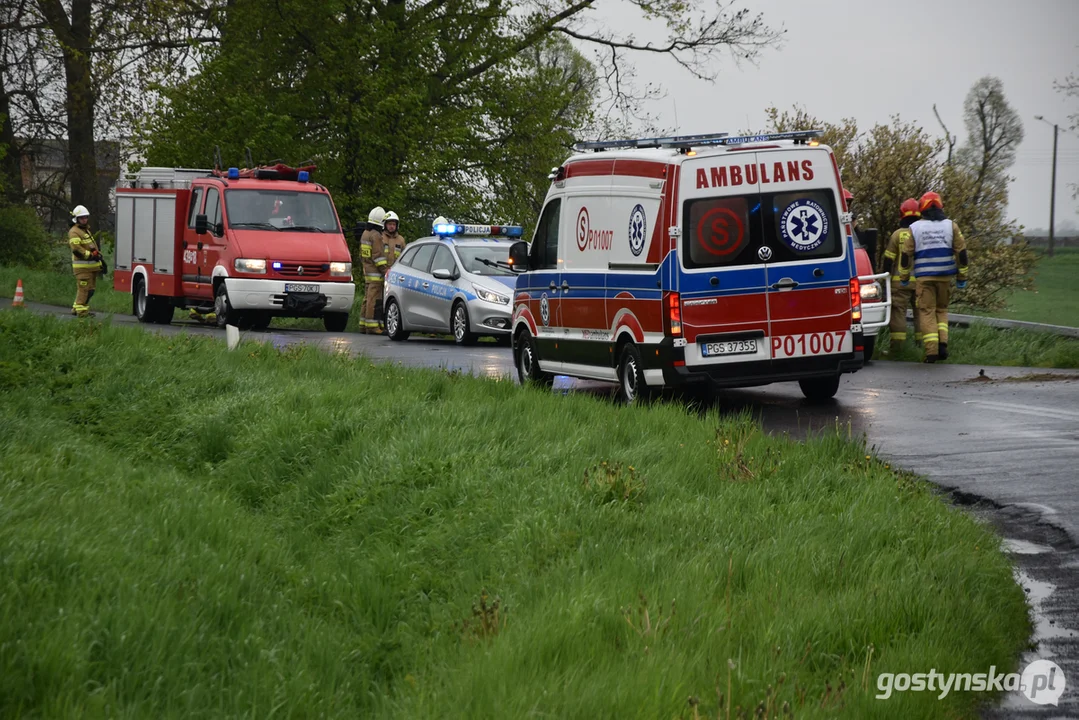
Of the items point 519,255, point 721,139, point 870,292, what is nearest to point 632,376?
point 721,139

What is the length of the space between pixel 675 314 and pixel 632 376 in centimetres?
94

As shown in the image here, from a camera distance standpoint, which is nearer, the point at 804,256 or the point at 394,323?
the point at 804,256

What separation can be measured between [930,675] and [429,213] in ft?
104

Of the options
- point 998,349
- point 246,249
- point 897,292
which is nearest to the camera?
point 998,349

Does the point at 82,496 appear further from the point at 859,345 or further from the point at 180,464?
the point at 859,345

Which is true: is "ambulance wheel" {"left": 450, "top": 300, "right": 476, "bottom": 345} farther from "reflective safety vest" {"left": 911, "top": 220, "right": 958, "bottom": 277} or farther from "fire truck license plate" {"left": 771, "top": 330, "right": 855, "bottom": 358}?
"fire truck license plate" {"left": 771, "top": 330, "right": 855, "bottom": 358}

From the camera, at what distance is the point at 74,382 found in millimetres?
12492

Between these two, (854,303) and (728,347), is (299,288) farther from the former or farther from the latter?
(854,303)

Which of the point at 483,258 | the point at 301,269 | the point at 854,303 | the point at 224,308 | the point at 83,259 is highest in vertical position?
the point at 483,258

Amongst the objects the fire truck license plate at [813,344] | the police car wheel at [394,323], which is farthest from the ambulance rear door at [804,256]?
the police car wheel at [394,323]

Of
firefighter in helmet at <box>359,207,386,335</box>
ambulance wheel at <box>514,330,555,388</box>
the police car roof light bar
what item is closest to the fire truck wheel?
firefighter in helmet at <box>359,207,386,335</box>

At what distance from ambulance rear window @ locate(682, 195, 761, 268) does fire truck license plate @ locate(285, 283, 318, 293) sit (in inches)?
504

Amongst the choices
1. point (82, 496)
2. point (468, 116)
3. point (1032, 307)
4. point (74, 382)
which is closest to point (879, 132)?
point (468, 116)

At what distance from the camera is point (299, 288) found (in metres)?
23.6
